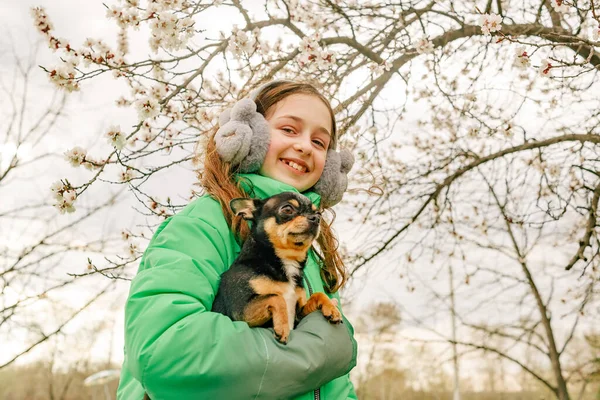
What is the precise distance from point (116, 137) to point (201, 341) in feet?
9.84

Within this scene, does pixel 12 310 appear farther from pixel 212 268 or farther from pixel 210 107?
pixel 212 268

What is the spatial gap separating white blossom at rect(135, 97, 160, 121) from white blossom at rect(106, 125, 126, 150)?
28 cm

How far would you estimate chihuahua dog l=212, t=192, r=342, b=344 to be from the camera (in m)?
1.82

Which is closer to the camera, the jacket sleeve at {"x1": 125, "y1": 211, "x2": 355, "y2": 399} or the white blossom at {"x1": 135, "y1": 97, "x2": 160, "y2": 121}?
the jacket sleeve at {"x1": 125, "y1": 211, "x2": 355, "y2": 399}

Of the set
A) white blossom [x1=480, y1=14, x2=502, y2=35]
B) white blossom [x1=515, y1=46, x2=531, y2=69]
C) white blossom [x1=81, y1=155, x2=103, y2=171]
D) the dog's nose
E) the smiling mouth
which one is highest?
white blossom [x1=480, y1=14, x2=502, y2=35]

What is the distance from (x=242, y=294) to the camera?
1.83m

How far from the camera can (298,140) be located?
8.28 ft

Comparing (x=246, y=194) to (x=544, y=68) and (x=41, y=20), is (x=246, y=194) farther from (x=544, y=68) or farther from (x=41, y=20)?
(x=41, y=20)

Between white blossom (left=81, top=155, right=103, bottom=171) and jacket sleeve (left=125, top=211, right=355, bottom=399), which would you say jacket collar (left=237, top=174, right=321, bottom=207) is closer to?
jacket sleeve (left=125, top=211, right=355, bottom=399)

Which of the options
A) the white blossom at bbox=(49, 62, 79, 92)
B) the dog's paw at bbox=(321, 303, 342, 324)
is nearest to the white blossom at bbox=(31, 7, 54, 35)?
the white blossom at bbox=(49, 62, 79, 92)

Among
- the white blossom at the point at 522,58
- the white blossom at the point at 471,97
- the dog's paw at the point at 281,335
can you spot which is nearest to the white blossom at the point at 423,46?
the white blossom at the point at 471,97

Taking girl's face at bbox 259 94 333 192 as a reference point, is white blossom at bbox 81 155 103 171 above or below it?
above

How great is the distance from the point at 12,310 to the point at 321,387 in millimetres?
5328

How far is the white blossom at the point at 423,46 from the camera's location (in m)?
5.31
